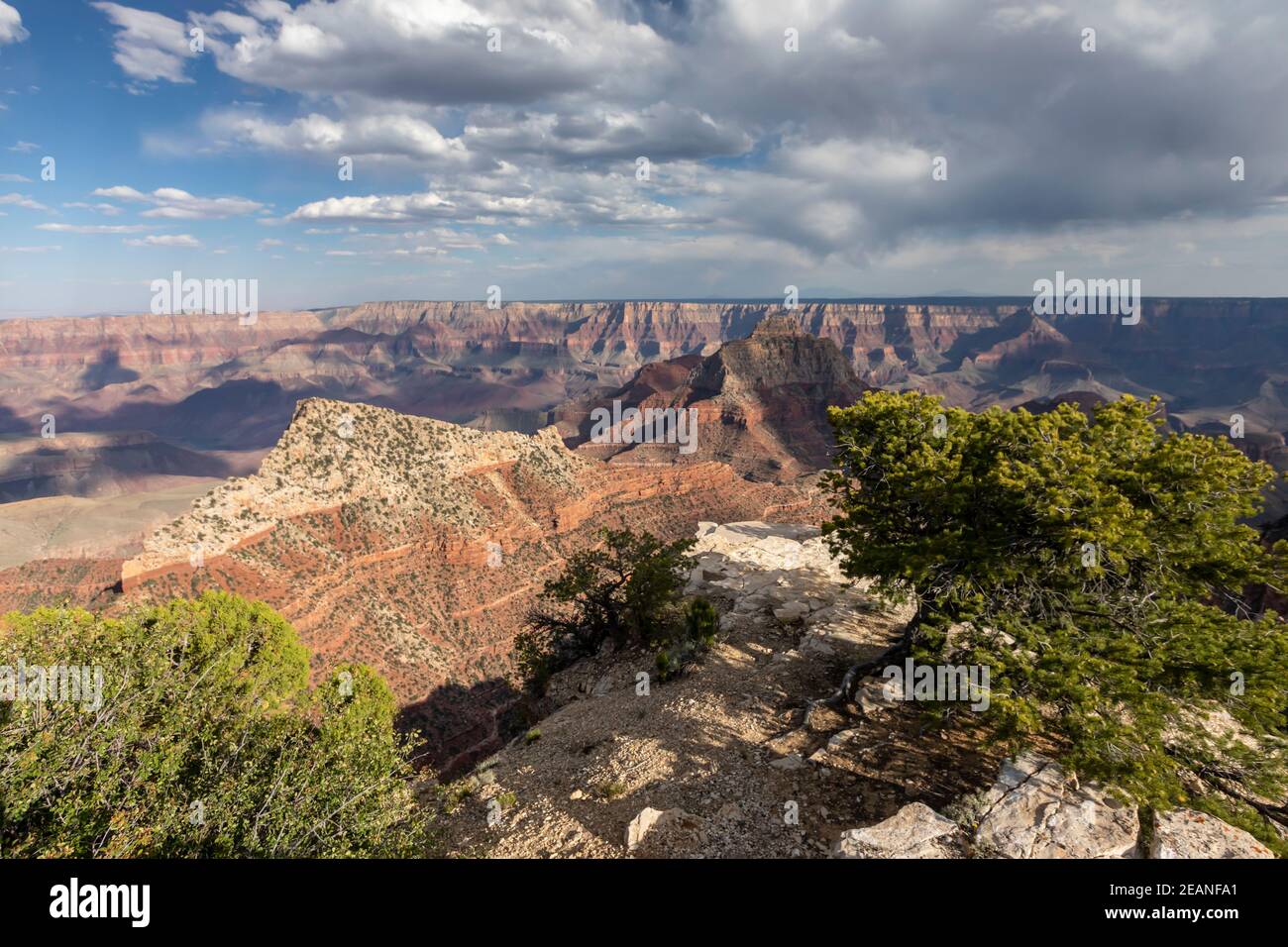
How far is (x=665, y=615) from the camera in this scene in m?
34.2

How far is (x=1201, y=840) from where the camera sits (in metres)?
11.0

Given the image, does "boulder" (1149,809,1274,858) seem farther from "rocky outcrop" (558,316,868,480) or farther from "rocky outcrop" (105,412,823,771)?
"rocky outcrop" (558,316,868,480)

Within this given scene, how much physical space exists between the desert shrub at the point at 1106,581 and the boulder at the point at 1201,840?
22.6 inches

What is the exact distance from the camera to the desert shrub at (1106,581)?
12.5 metres

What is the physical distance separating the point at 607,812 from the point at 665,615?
1746 centimetres

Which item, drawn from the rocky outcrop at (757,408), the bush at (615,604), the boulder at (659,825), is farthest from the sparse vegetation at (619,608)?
the rocky outcrop at (757,408)

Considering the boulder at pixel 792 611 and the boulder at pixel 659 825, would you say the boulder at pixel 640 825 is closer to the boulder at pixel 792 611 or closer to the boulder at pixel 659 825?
the boulder at pixel 659 825

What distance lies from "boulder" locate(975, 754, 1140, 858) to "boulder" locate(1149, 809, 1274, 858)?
1.42 ft
